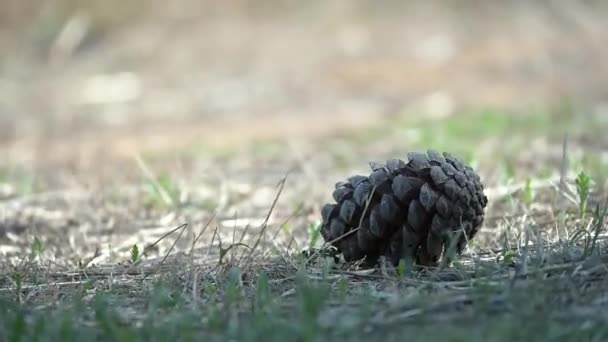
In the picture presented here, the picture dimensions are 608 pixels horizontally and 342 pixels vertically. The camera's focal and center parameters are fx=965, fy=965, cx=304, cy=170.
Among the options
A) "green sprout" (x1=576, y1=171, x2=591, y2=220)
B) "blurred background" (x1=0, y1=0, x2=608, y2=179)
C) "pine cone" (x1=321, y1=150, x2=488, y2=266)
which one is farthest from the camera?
"blurred background" (x1=0, y1=0, x2=608, y2=179)

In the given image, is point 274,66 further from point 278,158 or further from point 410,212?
point 410,212

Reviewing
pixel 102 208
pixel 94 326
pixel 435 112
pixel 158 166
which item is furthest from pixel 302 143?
pixel 94 326

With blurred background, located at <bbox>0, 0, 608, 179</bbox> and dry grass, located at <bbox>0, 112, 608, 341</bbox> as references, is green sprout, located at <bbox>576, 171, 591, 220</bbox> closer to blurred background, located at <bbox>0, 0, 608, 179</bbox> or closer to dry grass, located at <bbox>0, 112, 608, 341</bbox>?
dry grass, located at <bbox>0, 112, 608, 341</bbox>

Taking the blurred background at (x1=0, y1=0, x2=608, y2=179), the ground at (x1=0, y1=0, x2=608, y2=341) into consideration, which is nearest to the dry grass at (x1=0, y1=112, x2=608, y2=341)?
the ground at (x1=0, y1=0, x2=608, y2=341)

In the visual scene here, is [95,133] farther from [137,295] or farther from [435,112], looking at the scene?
[137,295]

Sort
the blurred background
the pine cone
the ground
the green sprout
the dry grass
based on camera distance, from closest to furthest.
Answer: the dry grass → the ground → the pine cone → the green sprout → the blurred background

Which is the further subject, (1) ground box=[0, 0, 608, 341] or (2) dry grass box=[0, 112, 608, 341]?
(1) ground box=[0, 0, 608, 341]

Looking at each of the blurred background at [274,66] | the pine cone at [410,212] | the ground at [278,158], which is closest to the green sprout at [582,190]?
the ground at [278,158]
